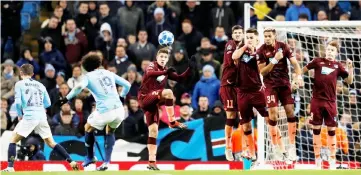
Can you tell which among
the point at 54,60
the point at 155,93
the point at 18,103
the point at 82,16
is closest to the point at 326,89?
the point at 155,93

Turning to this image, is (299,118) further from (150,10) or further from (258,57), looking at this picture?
(150,10)

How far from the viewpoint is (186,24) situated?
27391 mm

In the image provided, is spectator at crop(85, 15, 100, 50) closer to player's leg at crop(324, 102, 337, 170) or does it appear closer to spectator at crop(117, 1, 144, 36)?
spectator at crop(117, 1, 144, 36)

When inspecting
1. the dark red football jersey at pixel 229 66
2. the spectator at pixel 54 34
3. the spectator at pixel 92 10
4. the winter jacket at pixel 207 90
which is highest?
the spectator at pixel 92 10

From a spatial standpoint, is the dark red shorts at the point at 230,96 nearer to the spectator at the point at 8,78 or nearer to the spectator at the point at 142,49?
the spectator at the point at 142,49

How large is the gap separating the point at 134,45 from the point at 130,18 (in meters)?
0.95

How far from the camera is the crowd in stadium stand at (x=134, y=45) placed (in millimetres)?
24875

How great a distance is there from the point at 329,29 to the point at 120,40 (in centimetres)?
574

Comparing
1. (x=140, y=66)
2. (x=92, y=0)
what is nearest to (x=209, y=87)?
(x=140, y=66)

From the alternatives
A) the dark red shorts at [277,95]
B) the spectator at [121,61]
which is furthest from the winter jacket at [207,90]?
the dark red shorts at [277,95]

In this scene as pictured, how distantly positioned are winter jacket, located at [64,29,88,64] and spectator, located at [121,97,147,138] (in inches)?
120

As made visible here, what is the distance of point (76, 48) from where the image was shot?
90.5ft

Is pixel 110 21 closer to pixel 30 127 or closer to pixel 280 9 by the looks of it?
→ pixel 280 9

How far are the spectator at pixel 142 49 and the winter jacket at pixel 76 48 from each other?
1.20 m
